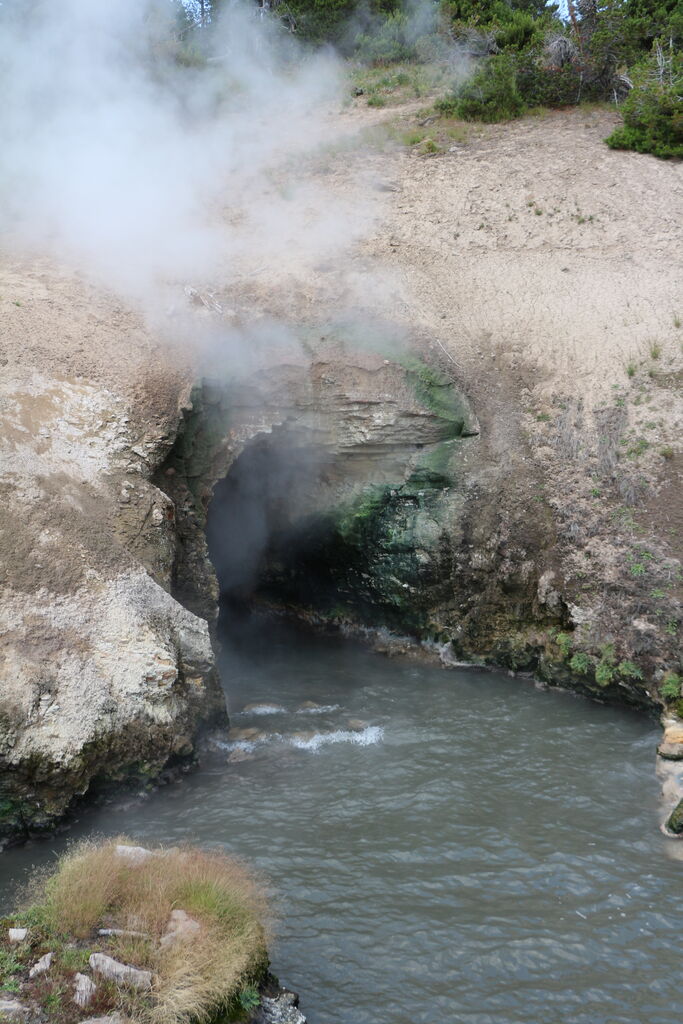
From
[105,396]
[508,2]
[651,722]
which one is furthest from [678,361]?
[508,2]

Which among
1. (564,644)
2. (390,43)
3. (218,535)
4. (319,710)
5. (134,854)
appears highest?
(390,43)

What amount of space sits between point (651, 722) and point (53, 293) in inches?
417

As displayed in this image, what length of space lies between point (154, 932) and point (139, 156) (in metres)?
15.3

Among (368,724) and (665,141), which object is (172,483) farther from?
(665,141)

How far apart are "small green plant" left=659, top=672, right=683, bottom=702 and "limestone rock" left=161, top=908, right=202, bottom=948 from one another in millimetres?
6607

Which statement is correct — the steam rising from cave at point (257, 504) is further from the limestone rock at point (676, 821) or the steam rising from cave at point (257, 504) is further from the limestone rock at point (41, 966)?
the limestone rock at point (41, 966)

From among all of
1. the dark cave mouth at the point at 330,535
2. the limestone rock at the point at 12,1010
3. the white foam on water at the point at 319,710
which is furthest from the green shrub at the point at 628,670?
the limestone rock at the point at 12,1010

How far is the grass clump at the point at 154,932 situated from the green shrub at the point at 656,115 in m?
17.4

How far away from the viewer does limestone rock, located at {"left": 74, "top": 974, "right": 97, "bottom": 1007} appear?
16.1 ft

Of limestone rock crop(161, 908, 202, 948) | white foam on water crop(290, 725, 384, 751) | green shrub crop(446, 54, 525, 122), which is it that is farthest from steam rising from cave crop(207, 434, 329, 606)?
green shrub crop(446, 54, 525, 122)

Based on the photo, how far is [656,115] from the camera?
17.8 m

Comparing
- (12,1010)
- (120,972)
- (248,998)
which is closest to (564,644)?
(248,998)

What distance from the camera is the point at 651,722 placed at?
10094 millimetres

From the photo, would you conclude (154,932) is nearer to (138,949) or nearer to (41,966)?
(138,949)
